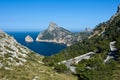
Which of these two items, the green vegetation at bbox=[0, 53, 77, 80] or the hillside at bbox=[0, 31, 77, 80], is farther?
the hillside at bbox=[0, 31, 77, 80]

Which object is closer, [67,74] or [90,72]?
[90,72]

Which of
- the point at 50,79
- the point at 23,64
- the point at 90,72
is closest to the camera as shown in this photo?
the point at 50,79

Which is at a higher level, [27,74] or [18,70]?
[18,70]

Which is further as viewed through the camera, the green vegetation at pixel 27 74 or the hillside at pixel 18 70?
the hillside at pixel 18 70

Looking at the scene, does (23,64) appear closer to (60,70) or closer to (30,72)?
(30,72)

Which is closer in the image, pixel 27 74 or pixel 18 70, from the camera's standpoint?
pixel 27 74

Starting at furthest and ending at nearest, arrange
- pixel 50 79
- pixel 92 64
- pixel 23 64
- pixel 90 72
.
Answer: pixel 92 64
pixel 23 64
pixel 90 72
pixel 50 79

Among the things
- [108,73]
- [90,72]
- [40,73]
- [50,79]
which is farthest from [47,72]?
[108,73]

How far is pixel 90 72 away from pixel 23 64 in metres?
22.8

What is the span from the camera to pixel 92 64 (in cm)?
9038

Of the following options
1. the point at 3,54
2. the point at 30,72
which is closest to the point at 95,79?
the point at 30,72

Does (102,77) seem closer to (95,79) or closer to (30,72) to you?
(95,79)

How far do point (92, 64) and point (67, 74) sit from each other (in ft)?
36.5

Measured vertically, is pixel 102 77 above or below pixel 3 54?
below
